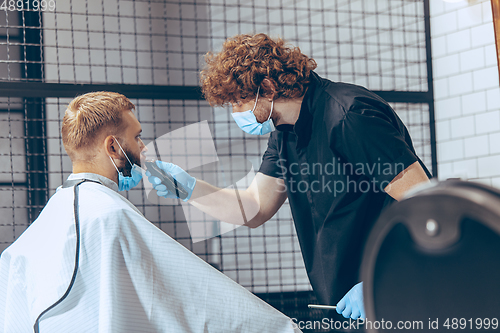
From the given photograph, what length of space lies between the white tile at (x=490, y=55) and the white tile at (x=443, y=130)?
39 centimetres

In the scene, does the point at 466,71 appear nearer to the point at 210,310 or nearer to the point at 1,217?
the point at 210,310

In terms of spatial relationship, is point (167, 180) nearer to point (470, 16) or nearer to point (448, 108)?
point (448, 108)

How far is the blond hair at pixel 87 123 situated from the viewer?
1.54m

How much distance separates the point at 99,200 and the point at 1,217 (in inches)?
62.1

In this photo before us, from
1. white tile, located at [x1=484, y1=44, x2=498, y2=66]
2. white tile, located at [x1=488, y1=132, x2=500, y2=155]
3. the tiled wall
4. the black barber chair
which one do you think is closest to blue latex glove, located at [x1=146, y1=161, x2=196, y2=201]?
the black barber chair

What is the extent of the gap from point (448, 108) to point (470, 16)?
529mm

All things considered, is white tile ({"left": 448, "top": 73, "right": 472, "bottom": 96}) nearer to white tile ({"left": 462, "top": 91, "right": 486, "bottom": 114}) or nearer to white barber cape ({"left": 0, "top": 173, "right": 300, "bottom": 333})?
white tile ({"left": 462, "top": 91, "right": 486, "bottom": 114})

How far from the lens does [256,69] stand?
5.47 ft

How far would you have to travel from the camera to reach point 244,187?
7.32 feet

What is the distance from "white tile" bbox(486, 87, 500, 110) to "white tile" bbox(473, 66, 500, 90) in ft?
0.09

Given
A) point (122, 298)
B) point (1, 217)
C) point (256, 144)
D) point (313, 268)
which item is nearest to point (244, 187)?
point (313, 268)

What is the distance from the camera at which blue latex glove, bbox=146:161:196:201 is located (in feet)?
5.83

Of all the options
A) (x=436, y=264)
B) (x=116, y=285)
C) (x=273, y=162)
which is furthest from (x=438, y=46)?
(x=436, y=264)

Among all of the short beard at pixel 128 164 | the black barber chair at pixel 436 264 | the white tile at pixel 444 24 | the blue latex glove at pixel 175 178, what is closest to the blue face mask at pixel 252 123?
the blue latex glove at pixel 175 178
